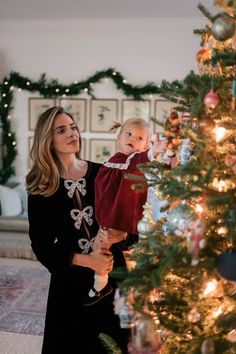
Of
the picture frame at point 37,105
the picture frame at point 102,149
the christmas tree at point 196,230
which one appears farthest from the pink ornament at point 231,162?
the picture frame at point 37,105

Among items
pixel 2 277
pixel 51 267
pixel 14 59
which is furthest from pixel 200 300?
pixel 14 59

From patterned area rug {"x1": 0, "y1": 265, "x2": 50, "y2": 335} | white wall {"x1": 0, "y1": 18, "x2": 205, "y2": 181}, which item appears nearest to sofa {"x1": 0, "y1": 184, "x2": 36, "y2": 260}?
patterned area rug {"x1": 0, "y1": 265, "x2": 50, "y2": 335}

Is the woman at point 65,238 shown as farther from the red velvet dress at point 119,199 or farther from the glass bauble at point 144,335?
the glass bauble at point 144,335

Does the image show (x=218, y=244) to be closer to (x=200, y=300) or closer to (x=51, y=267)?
(x=200, y=300)

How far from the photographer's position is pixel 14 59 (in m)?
4.91

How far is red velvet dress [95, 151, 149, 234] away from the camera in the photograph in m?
1.49

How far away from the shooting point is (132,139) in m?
1.71

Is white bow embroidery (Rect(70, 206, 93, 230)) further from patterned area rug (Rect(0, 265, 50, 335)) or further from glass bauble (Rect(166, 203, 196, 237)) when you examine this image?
patterned area rug (Rect(0, 265, 50, 335))

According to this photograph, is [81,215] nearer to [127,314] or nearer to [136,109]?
[127,314]

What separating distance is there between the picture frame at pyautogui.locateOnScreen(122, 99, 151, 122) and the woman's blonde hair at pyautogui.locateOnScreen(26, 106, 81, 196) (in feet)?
10.6

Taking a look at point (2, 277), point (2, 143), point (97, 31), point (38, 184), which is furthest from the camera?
point (2, 143)

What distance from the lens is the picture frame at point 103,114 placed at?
484 cm

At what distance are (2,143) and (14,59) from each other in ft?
3.70

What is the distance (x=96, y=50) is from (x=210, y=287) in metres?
4.15
